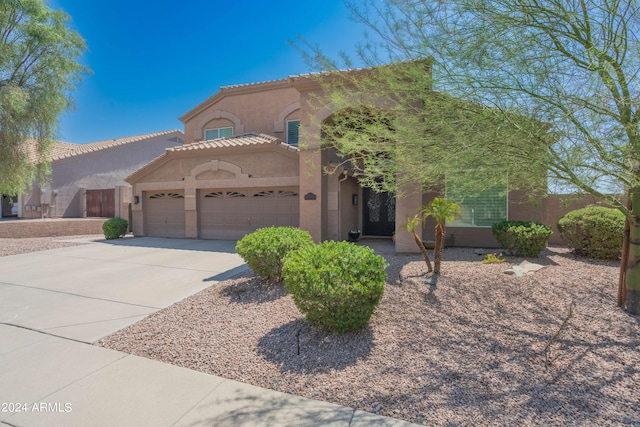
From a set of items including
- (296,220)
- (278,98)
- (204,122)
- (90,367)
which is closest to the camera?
(90,367)

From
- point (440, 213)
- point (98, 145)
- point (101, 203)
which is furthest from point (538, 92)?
point (98, 145)

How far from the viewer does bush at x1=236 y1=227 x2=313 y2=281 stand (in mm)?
6383

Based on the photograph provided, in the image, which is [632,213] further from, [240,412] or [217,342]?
[217,342]

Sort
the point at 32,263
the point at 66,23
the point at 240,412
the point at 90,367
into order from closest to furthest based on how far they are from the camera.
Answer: the point at 240,412 < the point at 90,367 < the point at 32,263 < the point at 66,23

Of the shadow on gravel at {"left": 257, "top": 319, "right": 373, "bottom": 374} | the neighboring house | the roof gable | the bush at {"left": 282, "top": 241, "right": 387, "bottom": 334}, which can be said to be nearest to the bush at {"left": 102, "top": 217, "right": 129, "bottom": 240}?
the roof gable

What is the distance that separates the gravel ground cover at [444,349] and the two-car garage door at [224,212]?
279 inches

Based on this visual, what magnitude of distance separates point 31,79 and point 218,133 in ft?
27.5

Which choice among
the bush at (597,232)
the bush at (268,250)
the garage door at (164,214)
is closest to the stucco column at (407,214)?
the bush at (597,232)

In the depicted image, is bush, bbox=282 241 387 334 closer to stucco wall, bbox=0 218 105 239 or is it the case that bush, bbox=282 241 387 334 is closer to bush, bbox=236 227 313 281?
bush, bbox=236 227 313 281

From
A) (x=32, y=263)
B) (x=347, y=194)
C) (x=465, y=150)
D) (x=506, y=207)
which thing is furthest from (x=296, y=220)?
(x=465, y=150)

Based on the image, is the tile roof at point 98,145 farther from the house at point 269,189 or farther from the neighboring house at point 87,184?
the house at point 269,189

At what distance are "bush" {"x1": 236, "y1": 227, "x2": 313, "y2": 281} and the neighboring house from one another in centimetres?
1379

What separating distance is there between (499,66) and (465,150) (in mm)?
1177

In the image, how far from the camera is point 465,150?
438cm
